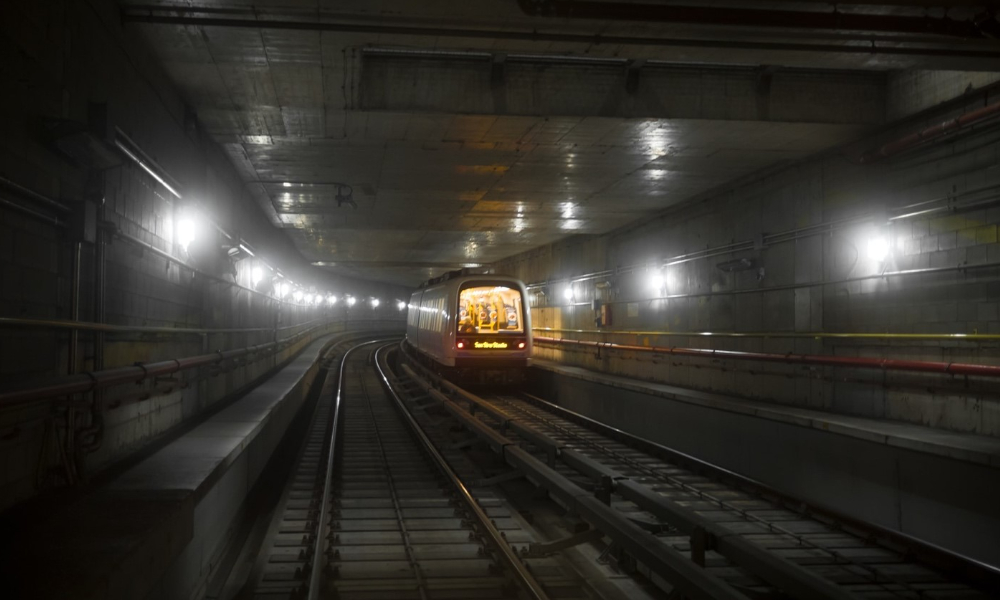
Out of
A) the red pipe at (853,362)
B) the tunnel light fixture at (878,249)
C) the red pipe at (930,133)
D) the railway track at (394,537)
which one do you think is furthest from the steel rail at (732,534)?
the red pipe at (930,133)

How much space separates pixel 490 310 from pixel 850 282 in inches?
411

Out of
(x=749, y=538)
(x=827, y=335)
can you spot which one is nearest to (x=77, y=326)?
(x=749, y=538)

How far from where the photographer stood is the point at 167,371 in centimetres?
736

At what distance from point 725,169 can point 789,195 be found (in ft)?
3.84

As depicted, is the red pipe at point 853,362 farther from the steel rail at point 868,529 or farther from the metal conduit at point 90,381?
the metal conduit at point 90,381

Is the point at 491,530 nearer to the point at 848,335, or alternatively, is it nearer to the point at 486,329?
the point at 848,335

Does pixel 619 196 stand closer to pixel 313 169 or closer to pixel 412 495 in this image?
pixel 313 169

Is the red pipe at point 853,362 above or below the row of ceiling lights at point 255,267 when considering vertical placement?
below

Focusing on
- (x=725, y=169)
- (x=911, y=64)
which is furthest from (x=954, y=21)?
(x=725, y=169)

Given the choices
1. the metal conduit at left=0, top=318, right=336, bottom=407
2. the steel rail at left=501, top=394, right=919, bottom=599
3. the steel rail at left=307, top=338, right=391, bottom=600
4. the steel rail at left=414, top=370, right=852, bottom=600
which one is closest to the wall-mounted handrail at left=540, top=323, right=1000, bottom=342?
the steel rail at left=501, top=394, right=919, bottom=599

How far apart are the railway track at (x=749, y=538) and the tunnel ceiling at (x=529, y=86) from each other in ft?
14.4

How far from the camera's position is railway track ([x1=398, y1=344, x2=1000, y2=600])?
17.3 ft

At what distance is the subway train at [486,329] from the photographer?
18891mm

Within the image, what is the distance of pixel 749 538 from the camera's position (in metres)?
A: 7.36
